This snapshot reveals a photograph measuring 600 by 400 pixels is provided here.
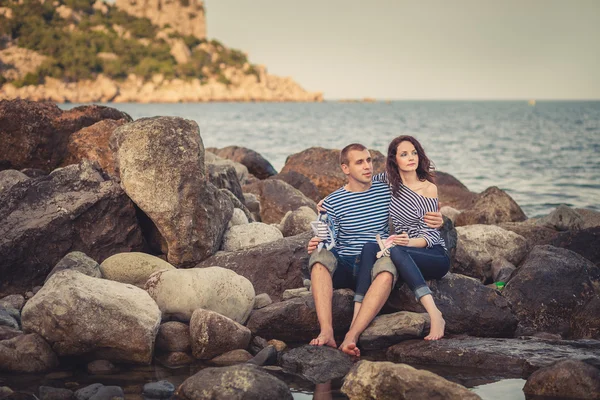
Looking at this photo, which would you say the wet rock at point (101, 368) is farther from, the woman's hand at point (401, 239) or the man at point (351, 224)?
the woman's hand at point (401, 239)

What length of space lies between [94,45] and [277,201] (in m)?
114

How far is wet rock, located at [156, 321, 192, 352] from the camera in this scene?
22.2 ft

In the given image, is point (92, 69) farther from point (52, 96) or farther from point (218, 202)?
point (218, 202)

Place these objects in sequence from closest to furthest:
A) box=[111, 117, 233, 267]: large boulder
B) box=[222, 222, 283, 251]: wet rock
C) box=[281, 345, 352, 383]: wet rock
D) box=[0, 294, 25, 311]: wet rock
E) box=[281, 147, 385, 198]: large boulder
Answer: box=[281, 345, 352, 383]: wet rock, box=[0, 294, 25, 311]: wet rock, box=[111, 117, 233, 267]: large boulder, box=[222, 222, 283, 251]: wet rock, box=[281, 147, 385, 198]: large boulder

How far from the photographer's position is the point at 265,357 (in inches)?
254

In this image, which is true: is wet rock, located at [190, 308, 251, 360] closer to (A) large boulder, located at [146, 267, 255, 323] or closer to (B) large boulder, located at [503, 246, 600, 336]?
(A) large boulder, located at [146, 267, 255, 323]

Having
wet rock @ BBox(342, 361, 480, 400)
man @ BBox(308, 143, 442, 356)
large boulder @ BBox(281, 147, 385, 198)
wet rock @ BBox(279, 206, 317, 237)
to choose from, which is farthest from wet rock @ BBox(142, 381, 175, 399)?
large boulder @ BBox(281, 147, 385, 198)

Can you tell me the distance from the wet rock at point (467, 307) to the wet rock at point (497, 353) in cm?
46

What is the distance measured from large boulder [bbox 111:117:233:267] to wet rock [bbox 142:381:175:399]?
3.34 meters

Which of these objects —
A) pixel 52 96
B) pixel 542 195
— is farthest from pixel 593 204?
pixel 52 96

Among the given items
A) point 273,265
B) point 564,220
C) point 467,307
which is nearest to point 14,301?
point 273,265

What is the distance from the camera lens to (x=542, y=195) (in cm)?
2245

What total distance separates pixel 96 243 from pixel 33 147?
265cm

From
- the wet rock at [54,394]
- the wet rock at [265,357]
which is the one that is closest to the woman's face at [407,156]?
the wet rock at [265,357]
